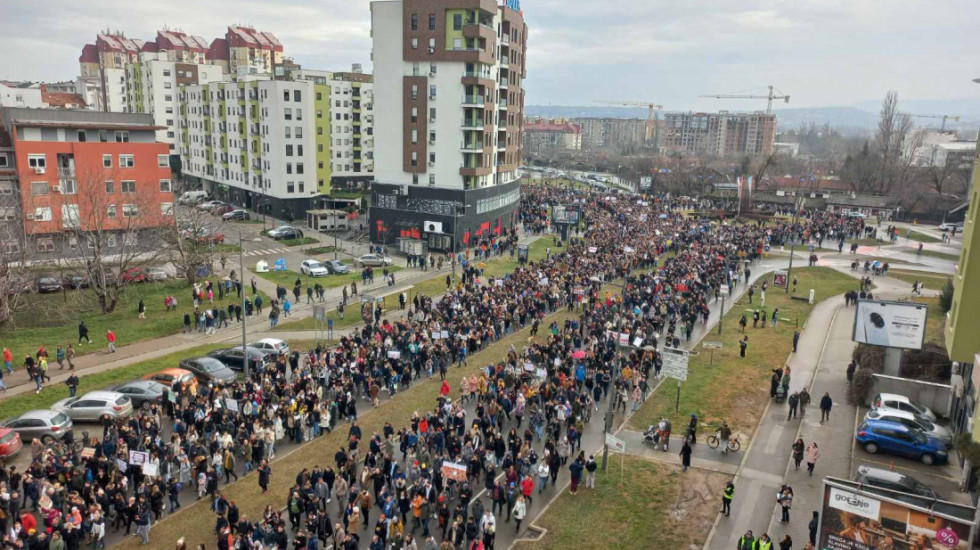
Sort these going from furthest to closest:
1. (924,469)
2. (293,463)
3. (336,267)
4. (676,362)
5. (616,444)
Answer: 1. (336,267)
2. (676,362)
3. (924,469)
4. (293,463)
5. (616,444)

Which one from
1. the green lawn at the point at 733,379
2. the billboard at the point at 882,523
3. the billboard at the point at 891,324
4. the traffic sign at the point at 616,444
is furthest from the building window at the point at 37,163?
the billboard at the point at 891,324

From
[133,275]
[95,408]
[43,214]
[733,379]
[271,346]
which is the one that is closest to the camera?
[95,408]

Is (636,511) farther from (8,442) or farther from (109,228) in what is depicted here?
(109,228)

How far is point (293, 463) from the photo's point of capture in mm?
23219

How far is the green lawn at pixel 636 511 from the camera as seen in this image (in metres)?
18.9

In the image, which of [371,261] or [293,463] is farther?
[371,261]

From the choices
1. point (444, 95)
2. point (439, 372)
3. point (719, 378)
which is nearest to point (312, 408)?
point (439, 372)

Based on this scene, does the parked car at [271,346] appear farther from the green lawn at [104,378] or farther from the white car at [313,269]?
the white car at [313,269]

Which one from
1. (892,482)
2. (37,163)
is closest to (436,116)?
(37,163)

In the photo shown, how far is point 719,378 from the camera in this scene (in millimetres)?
31781

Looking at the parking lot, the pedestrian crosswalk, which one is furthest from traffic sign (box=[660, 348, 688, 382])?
the pedestrian crosswalk

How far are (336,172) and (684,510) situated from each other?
289ft

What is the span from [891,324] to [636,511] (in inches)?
694

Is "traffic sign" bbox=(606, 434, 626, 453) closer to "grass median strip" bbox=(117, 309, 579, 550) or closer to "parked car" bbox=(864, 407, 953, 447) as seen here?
"grass median strip" bbox=(117, 309, 579, 550)
